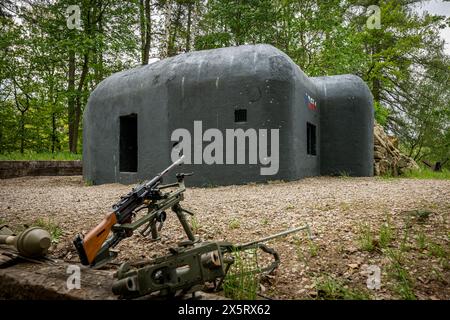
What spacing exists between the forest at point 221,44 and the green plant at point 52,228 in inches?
435

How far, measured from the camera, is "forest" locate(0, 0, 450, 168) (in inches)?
578

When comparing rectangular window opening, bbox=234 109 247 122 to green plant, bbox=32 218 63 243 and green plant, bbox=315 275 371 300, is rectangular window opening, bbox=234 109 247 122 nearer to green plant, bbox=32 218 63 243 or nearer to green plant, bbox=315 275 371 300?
green plant, bbox=32 218 63 243

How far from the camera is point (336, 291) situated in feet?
8.13

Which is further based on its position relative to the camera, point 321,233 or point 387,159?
point 387,159

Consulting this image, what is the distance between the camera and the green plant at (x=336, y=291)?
7.62 feet

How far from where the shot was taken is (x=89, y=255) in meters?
2.31

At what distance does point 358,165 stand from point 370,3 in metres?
11.9

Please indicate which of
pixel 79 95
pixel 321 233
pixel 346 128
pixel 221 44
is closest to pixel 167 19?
pixel 221 44

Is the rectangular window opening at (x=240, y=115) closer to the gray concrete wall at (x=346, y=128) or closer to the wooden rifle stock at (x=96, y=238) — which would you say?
the gray concrete wall at (x=346, y=128)

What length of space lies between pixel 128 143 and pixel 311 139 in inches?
245

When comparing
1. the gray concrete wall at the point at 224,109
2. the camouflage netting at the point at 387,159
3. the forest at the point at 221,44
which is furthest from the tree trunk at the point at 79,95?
the camouflage netting at the point at 387,159

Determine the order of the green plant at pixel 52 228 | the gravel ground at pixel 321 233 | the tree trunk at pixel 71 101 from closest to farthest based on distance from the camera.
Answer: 1. the gravel ground at pixel 321 233
2. the green plant at pixel 52 228
3. the tree trunk at pixel 71 101

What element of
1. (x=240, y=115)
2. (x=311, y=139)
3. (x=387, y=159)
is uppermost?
(x=240, y=115)

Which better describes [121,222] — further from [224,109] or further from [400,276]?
[224,109]
